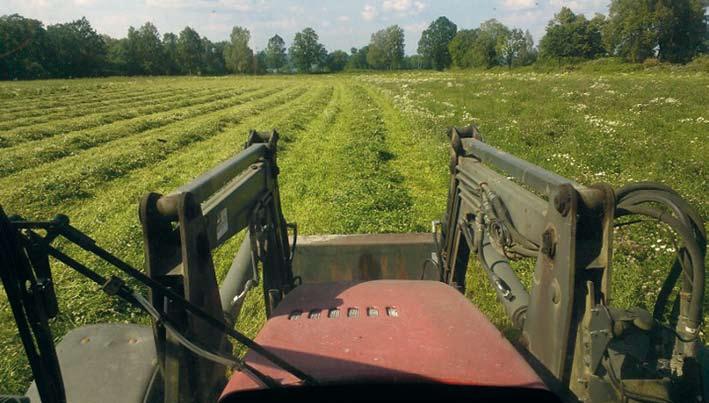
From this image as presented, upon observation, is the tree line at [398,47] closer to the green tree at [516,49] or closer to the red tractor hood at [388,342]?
the green tree at [516,49]

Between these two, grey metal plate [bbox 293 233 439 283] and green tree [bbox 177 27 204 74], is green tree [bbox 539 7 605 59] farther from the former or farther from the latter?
grey metal plate [bbox 293 233 439 283]

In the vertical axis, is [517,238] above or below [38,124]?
above

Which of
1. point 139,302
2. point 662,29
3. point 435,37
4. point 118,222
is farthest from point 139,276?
point 435,37

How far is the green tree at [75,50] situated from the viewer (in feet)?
207

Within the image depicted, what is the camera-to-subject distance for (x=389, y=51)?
153 meters

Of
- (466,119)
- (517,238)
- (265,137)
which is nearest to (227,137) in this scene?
(466,119)

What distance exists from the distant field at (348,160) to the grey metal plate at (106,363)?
8.71 ft

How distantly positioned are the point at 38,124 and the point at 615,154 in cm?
2181

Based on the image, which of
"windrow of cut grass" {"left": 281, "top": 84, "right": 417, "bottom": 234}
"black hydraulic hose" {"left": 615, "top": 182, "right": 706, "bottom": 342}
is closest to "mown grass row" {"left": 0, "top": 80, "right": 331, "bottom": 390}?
"windrow of cut grass" {"left": 281, "top": 84, "right": 417, "bottom": 234}

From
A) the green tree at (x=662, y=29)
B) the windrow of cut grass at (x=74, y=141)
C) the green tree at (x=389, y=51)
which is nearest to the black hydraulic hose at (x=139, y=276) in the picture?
the windrow of cut grass at (x=74, y=141)

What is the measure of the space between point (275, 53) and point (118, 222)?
164183 mm

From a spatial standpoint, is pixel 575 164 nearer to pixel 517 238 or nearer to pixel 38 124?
pixel 517 238

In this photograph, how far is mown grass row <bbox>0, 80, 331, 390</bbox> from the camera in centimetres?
561

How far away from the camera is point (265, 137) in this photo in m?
4.27
